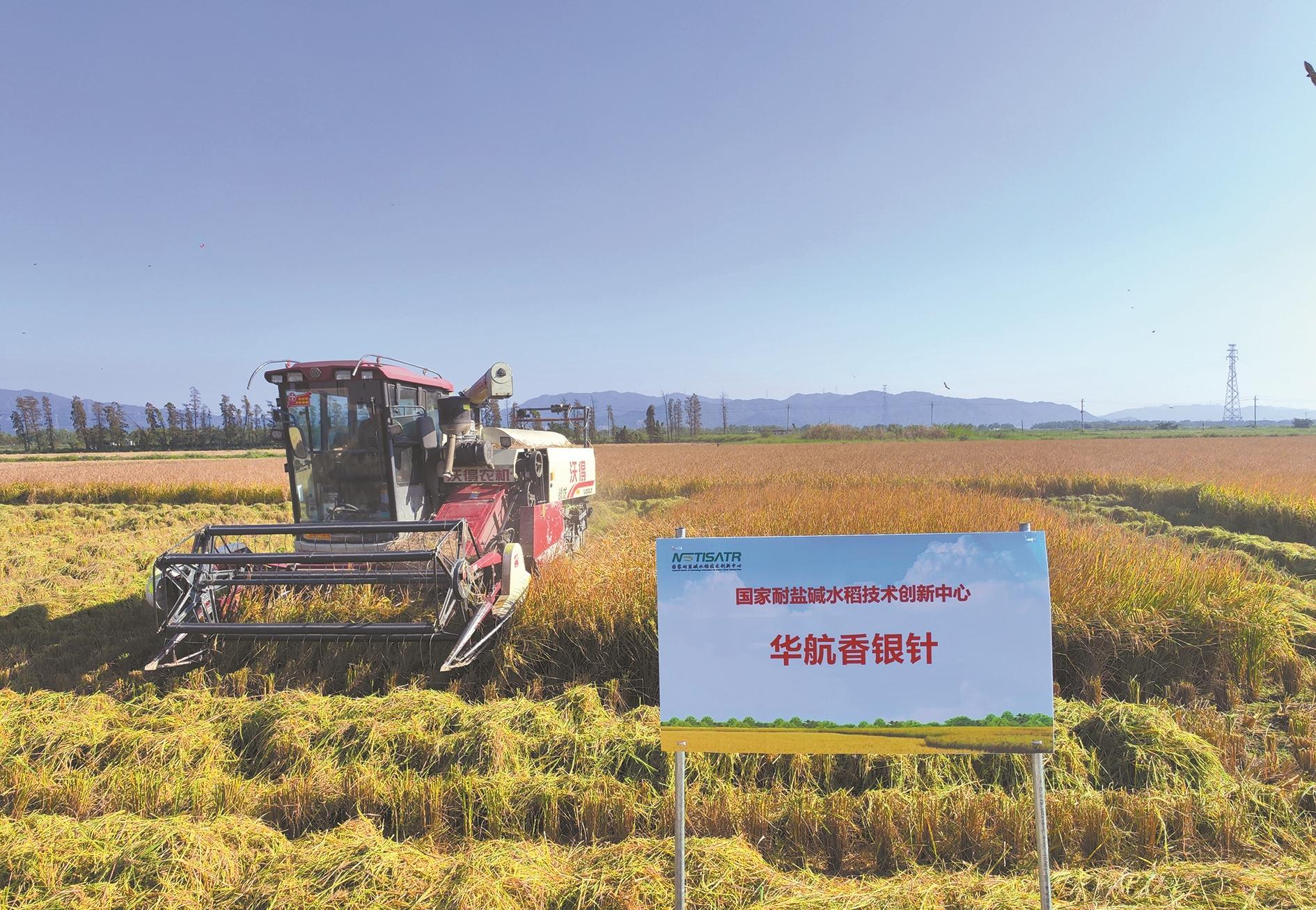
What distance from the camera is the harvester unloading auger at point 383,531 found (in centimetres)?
472

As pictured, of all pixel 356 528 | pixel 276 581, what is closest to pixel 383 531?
pixel 356 528

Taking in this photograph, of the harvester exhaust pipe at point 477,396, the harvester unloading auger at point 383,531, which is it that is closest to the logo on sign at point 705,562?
the harvester unloading auger at point 383,531

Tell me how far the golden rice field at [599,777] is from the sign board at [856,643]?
84cm

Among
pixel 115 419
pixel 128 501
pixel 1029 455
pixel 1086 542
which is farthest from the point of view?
pixel 115 419

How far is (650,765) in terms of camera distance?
11.4 feet

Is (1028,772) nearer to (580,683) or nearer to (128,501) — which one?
(580,683)

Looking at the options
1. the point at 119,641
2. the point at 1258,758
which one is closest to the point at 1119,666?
the point at 1258,758

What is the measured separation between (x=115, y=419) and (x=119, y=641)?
309 ft

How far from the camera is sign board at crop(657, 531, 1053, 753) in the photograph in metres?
2.33

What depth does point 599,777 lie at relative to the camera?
3.36 m

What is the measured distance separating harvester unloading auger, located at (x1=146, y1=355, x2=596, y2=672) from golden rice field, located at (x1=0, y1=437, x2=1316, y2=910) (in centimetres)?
38

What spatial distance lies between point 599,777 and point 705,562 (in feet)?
5.55

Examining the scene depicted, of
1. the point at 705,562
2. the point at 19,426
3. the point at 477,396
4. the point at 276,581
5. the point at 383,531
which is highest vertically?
the point at 19,426

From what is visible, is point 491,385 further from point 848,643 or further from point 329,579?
point 848,643
